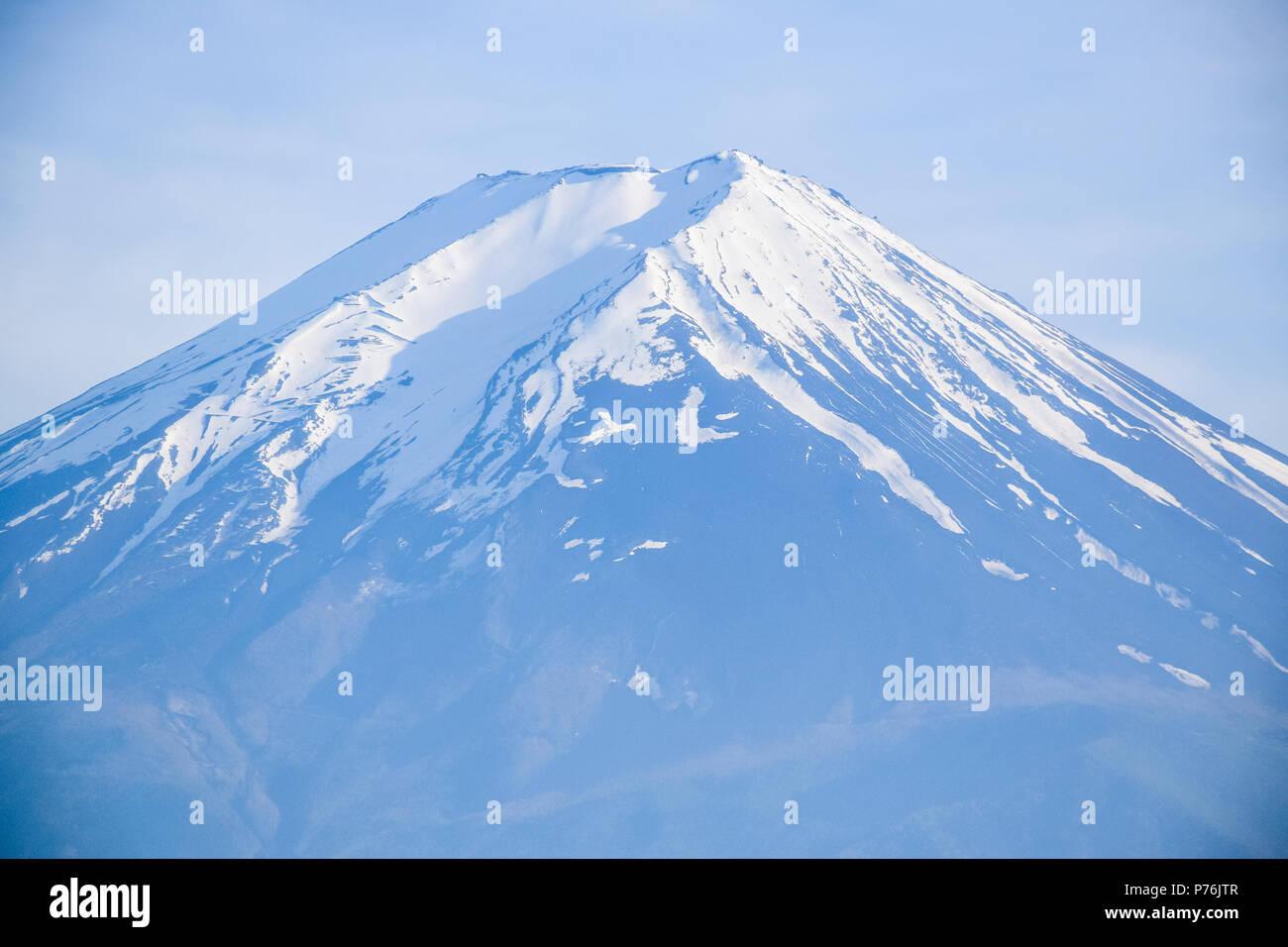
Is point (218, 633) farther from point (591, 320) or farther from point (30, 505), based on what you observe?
point (591, 320)

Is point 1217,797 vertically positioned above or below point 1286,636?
below

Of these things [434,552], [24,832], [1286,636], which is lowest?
[24,832]

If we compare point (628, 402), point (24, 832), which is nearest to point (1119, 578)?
point (628, 402)

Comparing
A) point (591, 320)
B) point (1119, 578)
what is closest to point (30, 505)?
point (591, 320)

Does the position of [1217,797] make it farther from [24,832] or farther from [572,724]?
[24,832]
